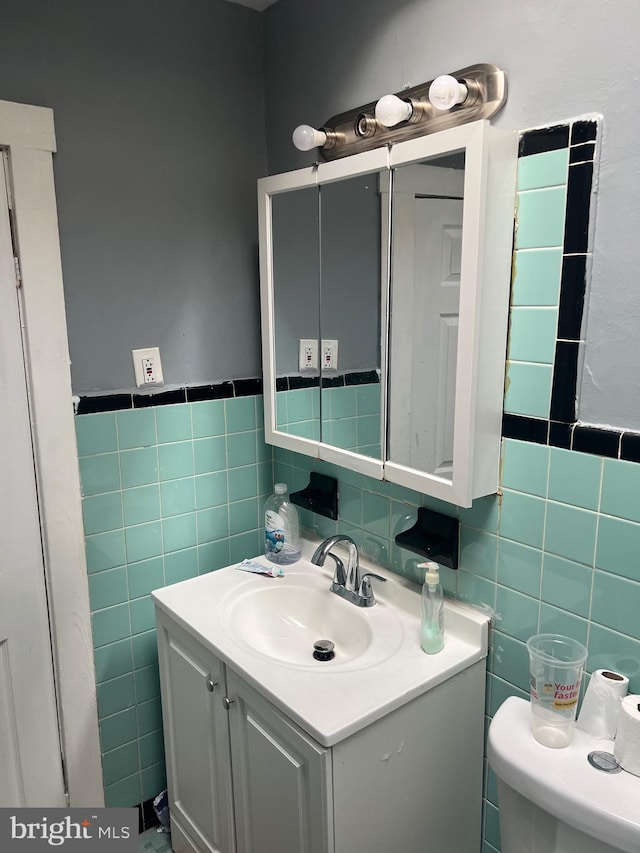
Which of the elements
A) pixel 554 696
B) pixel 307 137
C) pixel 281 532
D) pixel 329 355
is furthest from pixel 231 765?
pixel 307 137

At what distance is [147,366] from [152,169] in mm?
505

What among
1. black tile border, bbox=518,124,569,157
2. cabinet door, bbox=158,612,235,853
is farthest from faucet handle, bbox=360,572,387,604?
black tile border, bbox=518,124,569,157

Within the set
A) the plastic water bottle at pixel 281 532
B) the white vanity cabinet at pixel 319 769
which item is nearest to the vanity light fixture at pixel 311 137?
the plastic water bottle at pixel 281 532

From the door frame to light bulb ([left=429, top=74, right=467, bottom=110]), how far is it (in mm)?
874

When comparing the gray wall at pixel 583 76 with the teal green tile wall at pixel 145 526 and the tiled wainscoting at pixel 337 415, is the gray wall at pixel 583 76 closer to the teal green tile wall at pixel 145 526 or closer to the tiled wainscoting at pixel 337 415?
the tiled wainscoting at pixel 337 415

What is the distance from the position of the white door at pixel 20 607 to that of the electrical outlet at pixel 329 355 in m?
0.73

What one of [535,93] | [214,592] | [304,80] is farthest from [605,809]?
[304,80]

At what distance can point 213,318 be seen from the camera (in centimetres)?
174

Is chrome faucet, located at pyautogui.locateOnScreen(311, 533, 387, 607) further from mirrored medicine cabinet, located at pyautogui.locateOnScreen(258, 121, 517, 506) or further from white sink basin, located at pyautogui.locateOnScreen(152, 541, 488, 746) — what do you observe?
mirrored medicine cabinet, located at pyautogui.locateOnScreen(258, 121, 517, 506)

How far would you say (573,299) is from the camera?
3.61ft

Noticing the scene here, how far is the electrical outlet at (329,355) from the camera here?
1.52 metres

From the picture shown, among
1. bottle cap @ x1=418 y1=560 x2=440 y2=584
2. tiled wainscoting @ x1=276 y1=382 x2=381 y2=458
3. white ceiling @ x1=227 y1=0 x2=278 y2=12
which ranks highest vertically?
white ceiling @ x1=227 y1=0 x2=278 y2=12

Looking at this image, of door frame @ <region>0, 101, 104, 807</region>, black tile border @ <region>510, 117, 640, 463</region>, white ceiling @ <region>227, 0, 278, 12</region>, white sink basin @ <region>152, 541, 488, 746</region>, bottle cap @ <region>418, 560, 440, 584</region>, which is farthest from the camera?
white ceiling @ <region>227, 0, 278, 12</region>

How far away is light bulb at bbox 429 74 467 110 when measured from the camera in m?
1.14
